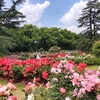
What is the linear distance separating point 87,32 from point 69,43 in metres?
11.4

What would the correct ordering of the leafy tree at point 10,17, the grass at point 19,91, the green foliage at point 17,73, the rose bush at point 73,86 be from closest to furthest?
the rose bush at point 73,86, the grass at point 19,91, the green foliage at point 17,73, the leafy tree at point 10,17

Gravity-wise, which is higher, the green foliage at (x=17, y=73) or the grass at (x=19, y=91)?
the green foliage at (x=17, y=73)

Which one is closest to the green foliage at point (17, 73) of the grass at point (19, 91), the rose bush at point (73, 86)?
the grass at point (19, 91)

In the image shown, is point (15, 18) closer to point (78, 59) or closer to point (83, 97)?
point (78, 59)

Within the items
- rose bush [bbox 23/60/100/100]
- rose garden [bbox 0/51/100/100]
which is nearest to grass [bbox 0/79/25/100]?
rose garden [bbox 0/51/100/100]

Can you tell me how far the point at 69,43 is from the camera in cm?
4106

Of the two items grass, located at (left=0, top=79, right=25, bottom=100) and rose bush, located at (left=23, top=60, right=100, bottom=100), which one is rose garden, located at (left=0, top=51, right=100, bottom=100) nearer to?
rose bush, located at (left=23, top=60, right=100, bottom=100)

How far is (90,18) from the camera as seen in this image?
29672 mm

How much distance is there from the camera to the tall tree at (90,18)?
29.3m

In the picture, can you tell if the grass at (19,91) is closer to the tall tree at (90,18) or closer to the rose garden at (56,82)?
the rose garden at (56,82)

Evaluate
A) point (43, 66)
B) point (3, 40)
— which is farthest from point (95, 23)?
point (43, 66)

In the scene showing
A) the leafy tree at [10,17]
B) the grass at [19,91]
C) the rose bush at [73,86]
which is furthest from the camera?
the leafy tree at [10,17]

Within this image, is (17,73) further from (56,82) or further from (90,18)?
(90,18)

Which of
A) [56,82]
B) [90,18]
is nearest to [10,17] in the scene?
[90,18]
